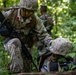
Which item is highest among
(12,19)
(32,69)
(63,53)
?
(12,19)

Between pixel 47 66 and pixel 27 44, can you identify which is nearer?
pixel 47 66

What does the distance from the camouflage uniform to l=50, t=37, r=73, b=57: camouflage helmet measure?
0.81 metres

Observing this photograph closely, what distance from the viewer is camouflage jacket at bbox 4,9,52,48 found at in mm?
6355

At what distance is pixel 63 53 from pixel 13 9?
64.8 inches

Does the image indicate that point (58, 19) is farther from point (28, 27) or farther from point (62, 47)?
point (62, 47)

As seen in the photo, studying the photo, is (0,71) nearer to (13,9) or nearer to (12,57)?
(12,57)

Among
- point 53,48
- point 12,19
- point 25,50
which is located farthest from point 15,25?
point 53,48

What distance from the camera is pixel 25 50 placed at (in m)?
6.46

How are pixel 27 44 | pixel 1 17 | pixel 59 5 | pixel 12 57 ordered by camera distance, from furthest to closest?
pixel 59 5 → pixel 27 44 → pixel 1 17 → pixel 12 57

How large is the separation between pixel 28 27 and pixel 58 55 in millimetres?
1188

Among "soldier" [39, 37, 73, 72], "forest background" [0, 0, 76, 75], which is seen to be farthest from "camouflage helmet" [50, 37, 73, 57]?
"forest background" [0, 0, 76, 75]

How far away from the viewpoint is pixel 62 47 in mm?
5457

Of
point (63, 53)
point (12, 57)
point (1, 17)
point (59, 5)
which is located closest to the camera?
point (63, 53)

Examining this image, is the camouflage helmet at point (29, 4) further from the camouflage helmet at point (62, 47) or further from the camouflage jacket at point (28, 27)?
the camouflage helmet at point (62, 47)
